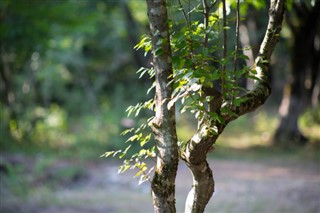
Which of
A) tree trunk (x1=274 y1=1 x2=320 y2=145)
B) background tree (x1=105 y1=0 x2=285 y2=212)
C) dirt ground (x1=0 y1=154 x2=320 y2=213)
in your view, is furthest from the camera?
tree trunk (x1=274 y1=1 x2=320 y2=145)

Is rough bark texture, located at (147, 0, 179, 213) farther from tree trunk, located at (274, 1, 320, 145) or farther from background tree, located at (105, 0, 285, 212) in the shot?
tree trunk, located at (274, 1, 320, 145)

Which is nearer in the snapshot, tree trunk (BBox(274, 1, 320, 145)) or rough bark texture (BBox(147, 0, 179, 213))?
rough bark texture (BBox(147, 0, 179, 213))

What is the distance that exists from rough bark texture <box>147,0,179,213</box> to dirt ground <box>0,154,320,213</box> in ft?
19.2

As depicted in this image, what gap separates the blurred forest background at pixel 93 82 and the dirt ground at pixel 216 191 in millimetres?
515

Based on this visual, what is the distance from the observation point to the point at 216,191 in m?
11.1

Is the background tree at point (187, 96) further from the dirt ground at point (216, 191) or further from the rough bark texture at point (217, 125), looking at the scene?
the dirt ground at point (216, 191)

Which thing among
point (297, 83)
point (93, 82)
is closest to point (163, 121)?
point (297, 83)

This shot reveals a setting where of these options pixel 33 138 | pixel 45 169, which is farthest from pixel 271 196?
pixel 33 138

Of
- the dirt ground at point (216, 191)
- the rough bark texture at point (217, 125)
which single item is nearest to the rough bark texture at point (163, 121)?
the rough bark texture at point (217, 125)

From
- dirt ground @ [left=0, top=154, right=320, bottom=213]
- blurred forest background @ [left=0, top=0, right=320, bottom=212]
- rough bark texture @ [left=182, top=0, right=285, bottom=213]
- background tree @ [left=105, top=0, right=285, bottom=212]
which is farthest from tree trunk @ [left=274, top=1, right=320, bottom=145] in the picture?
background tree @ [left=105, top=0, right=285, bottom=212]

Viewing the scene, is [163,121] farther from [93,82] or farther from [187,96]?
[93,82]

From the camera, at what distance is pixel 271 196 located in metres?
10.1

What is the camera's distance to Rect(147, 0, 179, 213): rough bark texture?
114 inches

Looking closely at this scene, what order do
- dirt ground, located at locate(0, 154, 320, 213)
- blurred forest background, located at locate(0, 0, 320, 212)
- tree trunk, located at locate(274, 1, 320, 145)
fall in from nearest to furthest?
dirt ground, located at locate(0, 154, 320, 213) → blurred forest background, located at locate(0, 0, 320, 212) → tree trunk, located at locate(274, 1, 320, 145)
